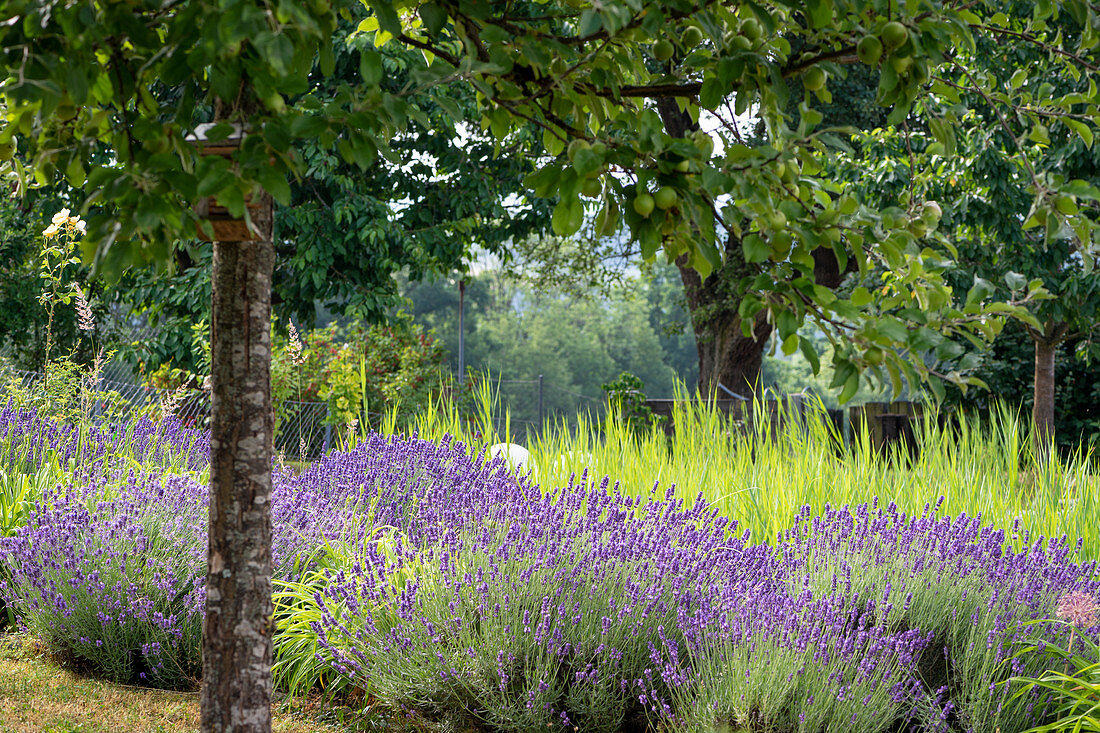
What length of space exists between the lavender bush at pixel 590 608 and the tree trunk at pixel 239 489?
0.84 meters

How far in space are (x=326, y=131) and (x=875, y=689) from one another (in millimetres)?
2302

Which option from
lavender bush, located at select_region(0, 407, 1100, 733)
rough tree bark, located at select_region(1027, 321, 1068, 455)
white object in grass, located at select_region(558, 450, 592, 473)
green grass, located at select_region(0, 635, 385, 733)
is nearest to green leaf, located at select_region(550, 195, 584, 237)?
lavender bush, located at select_region(0, 407, 1100, 733)

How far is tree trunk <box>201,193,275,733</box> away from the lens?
1919mm

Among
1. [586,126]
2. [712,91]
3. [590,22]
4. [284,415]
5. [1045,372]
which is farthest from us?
[284,415]

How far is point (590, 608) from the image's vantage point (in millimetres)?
2867

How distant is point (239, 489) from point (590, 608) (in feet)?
4.49

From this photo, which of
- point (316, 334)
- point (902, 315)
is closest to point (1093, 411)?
point (316, 334)

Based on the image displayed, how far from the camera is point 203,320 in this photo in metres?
9.73

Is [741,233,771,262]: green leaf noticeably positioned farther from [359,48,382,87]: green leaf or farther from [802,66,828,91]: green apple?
[359,48,382,87]: green leaf

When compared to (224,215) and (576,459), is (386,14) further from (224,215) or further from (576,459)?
(576,459)

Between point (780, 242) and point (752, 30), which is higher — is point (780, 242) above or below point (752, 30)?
below

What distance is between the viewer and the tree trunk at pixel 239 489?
1.92 meters

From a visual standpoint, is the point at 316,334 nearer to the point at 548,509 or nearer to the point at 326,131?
the point at 548,509

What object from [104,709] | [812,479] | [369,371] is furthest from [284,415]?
[104,709]
